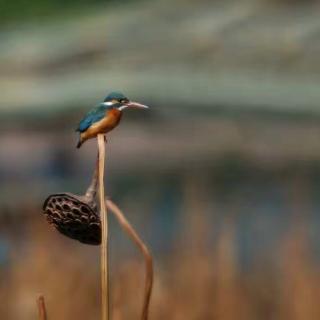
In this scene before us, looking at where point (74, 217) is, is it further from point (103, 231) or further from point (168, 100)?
point (168, 100)

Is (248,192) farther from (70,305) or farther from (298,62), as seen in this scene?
(70,305)

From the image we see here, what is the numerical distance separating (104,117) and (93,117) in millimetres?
11

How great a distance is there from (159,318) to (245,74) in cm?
174

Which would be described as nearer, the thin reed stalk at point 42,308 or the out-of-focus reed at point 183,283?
the thin reed stalk at point 42,308


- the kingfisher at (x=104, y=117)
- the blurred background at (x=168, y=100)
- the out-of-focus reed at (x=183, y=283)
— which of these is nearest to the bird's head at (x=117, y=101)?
the kingfisher at (x=104, y=117)

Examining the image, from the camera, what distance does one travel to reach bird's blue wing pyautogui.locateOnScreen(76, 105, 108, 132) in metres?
0.63

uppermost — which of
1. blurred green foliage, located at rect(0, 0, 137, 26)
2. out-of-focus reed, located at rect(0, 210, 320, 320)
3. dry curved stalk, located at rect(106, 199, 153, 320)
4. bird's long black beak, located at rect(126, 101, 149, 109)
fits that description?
blurred green foliage, located at rect(0, 0, 137, 26)

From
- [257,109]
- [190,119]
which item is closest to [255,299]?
[257,109]

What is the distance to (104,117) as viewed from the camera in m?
0.62

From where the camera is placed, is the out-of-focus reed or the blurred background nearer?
the out-of-focus reed

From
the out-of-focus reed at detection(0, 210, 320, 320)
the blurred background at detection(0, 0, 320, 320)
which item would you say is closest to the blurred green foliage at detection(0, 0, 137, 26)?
the blurred background at detection(0, 0, 320, 320)

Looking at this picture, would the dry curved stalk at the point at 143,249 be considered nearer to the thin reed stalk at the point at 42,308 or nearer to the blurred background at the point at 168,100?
the thin reed stalk at the point at 42,308

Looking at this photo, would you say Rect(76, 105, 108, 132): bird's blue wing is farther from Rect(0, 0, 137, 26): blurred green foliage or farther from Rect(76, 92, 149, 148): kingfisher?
Rect(0, 0, 137, 26): blurred green foliage

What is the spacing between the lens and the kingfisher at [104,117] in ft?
2.01
